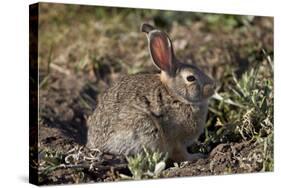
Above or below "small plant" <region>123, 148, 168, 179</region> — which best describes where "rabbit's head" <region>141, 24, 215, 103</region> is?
above

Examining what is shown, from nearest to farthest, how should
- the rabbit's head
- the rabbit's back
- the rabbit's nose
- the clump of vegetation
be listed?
1. the rabbit's back
2. the rabbit's head
3. the rabbit's nose
4. the clump of vegetation

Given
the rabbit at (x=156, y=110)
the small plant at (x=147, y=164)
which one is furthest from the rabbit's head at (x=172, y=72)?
the small plant at (x=147, y=164)

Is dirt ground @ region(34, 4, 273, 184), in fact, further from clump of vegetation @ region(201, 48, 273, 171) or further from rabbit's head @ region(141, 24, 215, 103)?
rabbit's head @ region(141, 24, 215, 103)

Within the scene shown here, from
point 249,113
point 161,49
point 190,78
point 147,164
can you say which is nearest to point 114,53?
point 161,49

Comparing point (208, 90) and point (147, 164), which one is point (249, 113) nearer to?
point (208, 90)

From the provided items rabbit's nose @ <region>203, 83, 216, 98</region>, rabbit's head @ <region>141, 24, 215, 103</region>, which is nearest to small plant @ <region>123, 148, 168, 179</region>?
rabbit's head @ <region>141, 24, 215, 103</region>

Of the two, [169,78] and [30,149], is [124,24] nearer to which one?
[169,78]

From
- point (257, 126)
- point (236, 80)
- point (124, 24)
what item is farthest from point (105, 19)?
point (257, 126)
